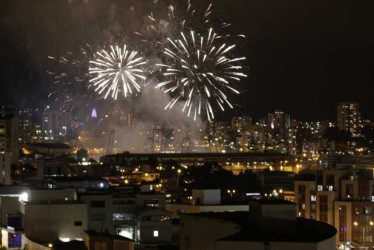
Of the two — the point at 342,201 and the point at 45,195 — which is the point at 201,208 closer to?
the point at 45,195

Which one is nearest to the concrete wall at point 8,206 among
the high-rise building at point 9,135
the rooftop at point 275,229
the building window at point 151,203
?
the building window at point 151,203

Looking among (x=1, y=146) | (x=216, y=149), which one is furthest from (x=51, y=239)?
(x=216, y=149)

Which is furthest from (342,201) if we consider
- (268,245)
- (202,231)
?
(268,245)

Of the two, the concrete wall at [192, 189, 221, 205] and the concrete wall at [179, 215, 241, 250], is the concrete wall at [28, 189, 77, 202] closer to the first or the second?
the concrete wall at [192, 189, 221, 205]

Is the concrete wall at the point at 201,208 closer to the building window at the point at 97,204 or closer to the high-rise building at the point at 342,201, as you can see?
the building window at the point at 97,204

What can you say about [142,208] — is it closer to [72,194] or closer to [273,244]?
[72,194]

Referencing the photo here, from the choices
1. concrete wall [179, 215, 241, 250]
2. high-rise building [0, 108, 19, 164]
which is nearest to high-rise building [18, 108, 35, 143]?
high-rise building [0, 108, 19, 164]

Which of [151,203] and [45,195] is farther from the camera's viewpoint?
[151,203]
